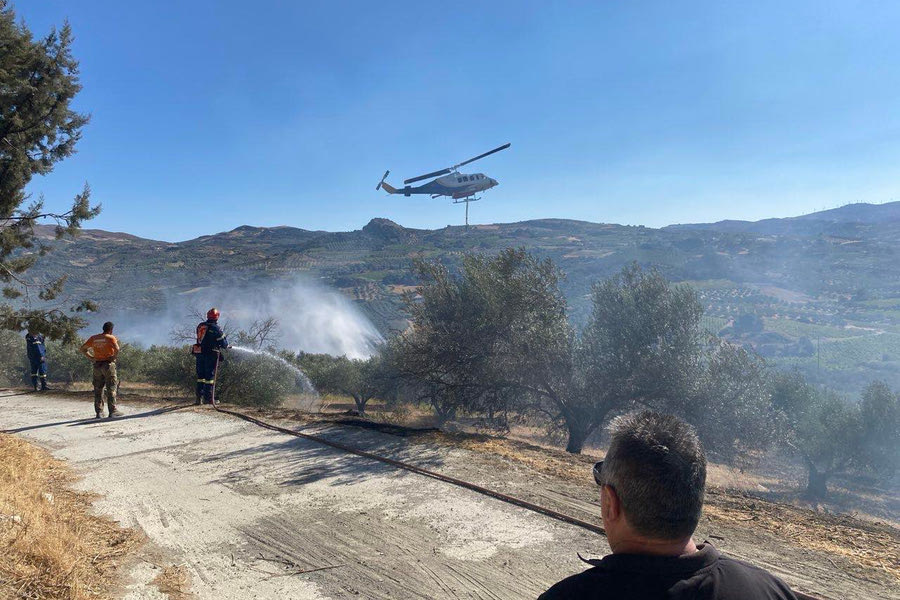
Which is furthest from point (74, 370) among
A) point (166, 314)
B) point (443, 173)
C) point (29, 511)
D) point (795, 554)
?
point (166, 314)

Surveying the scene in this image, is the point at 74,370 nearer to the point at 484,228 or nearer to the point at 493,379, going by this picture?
the point at 493,379

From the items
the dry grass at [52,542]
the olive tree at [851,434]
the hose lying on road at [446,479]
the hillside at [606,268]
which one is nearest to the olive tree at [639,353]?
the hose lying on road at [446,479]

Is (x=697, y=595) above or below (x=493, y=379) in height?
above

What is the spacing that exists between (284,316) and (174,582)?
61919mm

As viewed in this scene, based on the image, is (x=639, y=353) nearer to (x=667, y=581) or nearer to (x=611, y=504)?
(x=611, y=504)

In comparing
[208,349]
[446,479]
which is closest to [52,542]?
[446,479]

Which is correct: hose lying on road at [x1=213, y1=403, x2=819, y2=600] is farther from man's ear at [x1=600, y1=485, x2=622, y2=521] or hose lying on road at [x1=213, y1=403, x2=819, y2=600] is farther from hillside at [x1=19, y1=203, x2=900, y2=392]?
hillside at [x1=19, y1=203, x2=900, y2=392]

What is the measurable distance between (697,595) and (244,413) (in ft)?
36.0

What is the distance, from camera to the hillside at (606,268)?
62.9m

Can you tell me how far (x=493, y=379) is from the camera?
1430 cm

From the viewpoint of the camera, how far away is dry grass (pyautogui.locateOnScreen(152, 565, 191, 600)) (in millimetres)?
4069

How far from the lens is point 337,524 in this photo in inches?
217

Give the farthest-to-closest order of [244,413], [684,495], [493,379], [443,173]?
1. [443,173]
2. [493,379]
3. [244,413]
4. [684,495]

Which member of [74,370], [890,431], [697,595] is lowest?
[890,431]
